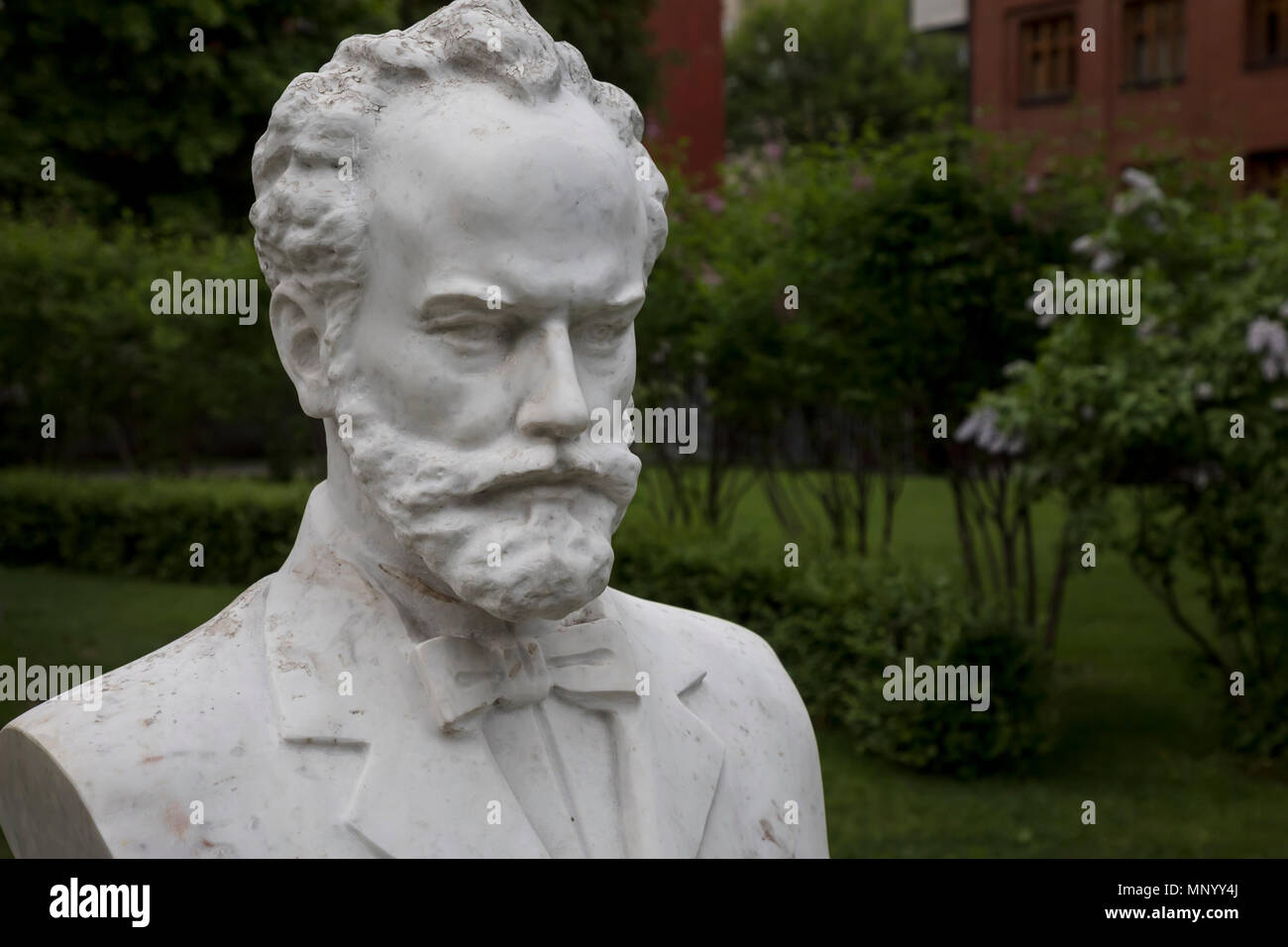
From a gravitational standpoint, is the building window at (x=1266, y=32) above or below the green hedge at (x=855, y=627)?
above

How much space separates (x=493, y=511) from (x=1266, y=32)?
23.1 meters

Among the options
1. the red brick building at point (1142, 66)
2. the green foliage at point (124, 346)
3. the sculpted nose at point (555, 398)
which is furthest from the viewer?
the red brick building at point (1142, 66)

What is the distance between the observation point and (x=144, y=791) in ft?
6.41

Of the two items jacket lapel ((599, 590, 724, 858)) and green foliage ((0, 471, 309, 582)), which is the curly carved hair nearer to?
jacket lapel ((599, 590, 724, 858))

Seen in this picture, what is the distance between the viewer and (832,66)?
142 ft

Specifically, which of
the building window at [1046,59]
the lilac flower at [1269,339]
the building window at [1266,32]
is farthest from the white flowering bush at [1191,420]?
the building window at [1046,59]

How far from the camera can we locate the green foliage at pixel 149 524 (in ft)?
33.0

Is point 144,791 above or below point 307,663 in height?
below

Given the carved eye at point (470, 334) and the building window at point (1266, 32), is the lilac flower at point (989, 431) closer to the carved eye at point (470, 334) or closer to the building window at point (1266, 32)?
the carved eye at point (470, 334)

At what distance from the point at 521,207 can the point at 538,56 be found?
251mm

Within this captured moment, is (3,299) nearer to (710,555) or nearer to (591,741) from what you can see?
(710,555)
